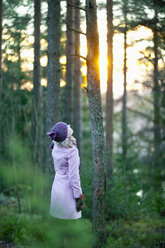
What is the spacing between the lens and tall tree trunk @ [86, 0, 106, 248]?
6559 mm

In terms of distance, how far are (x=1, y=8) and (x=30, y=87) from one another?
397cm

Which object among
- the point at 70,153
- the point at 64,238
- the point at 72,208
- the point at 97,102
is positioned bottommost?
the point at 64,238

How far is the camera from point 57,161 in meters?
5.52

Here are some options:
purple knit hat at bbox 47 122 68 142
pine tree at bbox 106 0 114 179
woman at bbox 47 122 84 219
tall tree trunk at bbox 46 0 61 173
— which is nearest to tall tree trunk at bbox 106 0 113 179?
pine tree at bbox 106 0 114 179

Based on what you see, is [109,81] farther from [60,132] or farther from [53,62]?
[60,132]

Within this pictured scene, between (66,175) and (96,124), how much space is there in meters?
1.51

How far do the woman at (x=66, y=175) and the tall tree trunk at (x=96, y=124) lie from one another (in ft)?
3.83

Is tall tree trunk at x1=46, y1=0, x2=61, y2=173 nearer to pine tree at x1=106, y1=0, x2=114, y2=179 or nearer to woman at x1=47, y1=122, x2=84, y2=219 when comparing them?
woman at x1=47, y1=122, x2=84, y2=219

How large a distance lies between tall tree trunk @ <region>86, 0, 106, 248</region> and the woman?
46.0 inches

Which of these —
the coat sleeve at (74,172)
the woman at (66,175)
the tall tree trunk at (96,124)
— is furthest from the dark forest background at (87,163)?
the coat sleeve at (74,172)

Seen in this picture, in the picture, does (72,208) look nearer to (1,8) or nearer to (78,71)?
(1,8)

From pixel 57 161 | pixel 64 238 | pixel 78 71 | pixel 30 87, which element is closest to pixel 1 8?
pixel 30 87

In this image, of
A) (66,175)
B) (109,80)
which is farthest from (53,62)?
(109,80)

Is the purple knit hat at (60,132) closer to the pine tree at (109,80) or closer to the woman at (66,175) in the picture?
the woman at (66,175)
